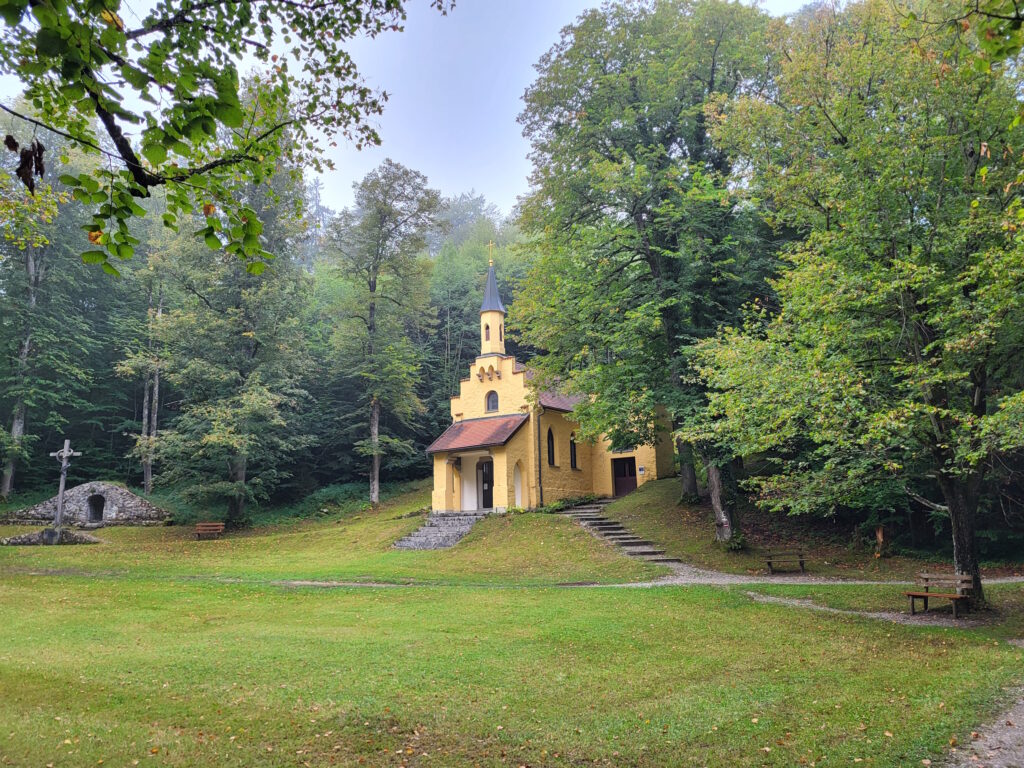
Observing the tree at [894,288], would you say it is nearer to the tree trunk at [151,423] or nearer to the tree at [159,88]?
the tree at [159,88]

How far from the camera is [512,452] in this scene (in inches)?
1021

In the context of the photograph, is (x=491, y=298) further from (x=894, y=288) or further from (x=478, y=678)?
(x=478, y=678)

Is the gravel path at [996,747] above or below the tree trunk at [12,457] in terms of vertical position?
below

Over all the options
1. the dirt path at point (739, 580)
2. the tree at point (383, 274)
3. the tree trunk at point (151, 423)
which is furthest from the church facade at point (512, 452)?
the tree trunk at point (151, 423)

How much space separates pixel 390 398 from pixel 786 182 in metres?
24.8

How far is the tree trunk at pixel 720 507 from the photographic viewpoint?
18078 mm

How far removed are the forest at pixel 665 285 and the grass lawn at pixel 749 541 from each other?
3.34 ft

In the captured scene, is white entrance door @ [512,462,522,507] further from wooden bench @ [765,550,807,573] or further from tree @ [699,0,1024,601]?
tree @ [699,0,1024,601]

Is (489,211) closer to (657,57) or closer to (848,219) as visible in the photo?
(657,57)

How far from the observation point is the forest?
362 inches


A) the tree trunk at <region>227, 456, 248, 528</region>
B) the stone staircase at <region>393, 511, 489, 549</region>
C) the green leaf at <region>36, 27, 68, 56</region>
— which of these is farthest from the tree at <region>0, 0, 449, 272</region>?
the tree trunk at <region>227, 456, 248, 528</region>

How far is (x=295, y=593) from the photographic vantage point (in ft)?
45.2

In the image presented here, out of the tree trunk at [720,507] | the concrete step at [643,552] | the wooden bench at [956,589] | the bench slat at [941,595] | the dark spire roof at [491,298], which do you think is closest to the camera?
the bench slat at [941,595]

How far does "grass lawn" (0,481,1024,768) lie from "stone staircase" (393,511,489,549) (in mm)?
7979
